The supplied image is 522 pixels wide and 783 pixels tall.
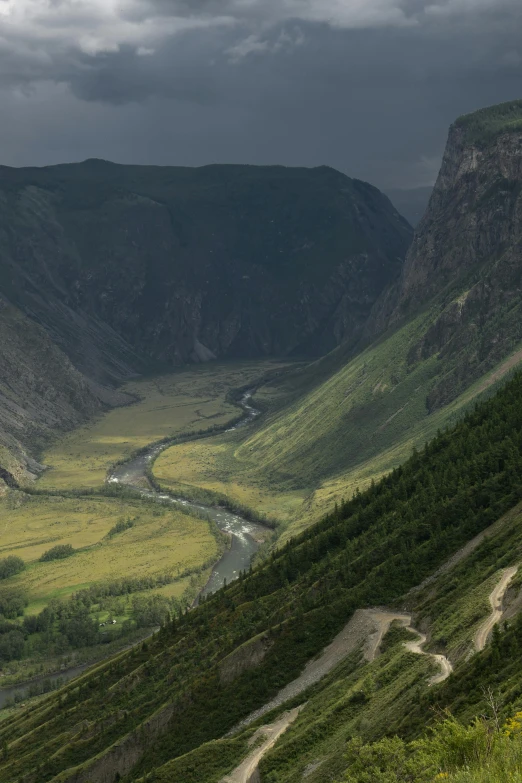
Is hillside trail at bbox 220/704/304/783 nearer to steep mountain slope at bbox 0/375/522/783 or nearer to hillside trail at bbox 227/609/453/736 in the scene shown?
steep mountain slope at bbox 0/375/522/783

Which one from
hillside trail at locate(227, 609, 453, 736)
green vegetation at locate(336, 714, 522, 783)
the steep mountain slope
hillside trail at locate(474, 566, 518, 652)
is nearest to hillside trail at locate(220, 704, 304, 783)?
the steep mountain slope

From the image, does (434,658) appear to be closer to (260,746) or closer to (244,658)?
(260,746)

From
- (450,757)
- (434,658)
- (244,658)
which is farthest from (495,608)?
(244,658)

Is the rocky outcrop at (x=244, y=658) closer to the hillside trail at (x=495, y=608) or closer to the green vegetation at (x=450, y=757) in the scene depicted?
the hillside trail at (x=495, y=608)

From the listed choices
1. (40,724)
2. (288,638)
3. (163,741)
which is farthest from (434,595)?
(40,724)

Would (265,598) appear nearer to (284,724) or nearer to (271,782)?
(284,724)

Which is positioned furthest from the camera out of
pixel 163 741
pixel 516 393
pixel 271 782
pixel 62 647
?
pixel 62 647

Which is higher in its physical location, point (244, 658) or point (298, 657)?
point (298, 657)
